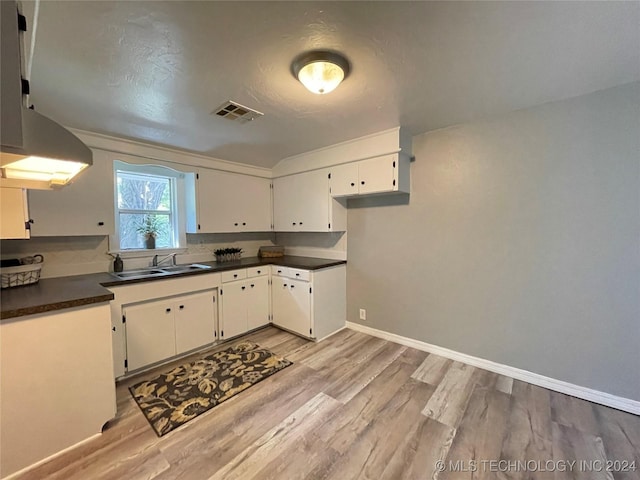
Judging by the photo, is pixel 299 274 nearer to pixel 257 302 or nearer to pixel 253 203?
pixel 257 302

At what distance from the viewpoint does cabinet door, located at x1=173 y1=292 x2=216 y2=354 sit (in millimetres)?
2625

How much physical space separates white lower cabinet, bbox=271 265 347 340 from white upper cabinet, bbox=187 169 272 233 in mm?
836

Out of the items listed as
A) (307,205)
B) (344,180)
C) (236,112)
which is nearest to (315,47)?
(236,112)

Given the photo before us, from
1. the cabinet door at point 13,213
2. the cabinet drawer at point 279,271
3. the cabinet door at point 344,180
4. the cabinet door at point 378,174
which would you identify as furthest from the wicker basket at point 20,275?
the cabinet door at point 378,174

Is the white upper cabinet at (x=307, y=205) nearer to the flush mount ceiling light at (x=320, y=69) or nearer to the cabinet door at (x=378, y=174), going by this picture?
the cabinet door at (x=378, y=174)

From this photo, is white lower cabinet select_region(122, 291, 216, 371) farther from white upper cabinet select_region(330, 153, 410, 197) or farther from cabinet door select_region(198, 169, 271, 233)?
white upper cabinet select_region(330, 153, 410, 197)

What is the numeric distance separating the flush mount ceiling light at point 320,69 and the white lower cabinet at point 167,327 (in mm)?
2325

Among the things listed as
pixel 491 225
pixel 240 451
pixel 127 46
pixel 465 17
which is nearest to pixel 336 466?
pixel 240 451

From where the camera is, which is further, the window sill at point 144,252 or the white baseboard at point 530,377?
the window sill at point 144,252

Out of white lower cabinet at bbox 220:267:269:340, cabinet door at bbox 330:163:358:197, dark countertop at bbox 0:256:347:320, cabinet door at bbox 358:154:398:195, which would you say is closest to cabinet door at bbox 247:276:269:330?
white lower cabinet at bbox 220:267:269:340

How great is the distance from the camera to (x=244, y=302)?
3.17 metres

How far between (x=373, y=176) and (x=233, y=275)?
198 cm

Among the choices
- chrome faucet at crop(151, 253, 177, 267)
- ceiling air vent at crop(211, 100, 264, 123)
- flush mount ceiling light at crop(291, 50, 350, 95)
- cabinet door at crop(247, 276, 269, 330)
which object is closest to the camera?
flush mount ceiling light at crop(291, 50, 350, 95)

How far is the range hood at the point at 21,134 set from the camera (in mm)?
803
